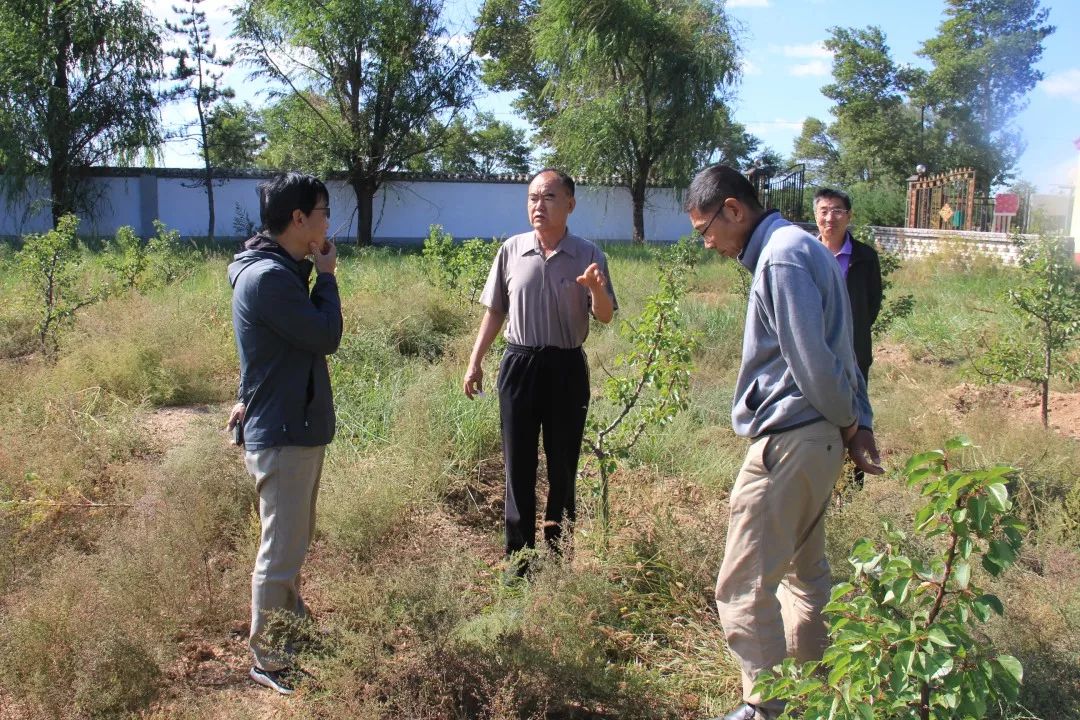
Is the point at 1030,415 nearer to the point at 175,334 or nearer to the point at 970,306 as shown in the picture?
the point at 970,306

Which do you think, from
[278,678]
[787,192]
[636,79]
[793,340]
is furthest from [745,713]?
[636,79]

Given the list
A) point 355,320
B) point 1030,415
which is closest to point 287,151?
point 355,320

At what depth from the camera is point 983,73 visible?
120 ft

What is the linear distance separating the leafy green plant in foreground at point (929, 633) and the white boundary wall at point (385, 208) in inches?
911

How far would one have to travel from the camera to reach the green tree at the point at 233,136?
84.2 feet

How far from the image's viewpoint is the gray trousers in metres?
2.81

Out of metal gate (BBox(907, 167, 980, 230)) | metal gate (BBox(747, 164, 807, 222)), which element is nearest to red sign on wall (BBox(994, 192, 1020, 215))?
metal gate (BBox(907, 167, 980, 230))

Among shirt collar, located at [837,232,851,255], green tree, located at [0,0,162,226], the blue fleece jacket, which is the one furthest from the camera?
green tree, located at [0,0,162,226]

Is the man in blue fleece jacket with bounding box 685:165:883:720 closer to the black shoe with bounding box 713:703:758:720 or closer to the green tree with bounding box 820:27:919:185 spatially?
the black shoe with bounding box 713:703:758:720

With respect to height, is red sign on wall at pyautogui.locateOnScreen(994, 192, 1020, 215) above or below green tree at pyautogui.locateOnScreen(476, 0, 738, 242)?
below

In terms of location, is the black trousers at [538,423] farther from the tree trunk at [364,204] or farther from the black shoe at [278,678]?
the tree trunk at [364,204]

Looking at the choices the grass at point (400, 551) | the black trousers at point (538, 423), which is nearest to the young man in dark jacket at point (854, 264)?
the grass at point (400, 551)

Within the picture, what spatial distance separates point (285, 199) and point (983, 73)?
133 feet

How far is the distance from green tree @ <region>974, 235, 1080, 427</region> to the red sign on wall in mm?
12855
